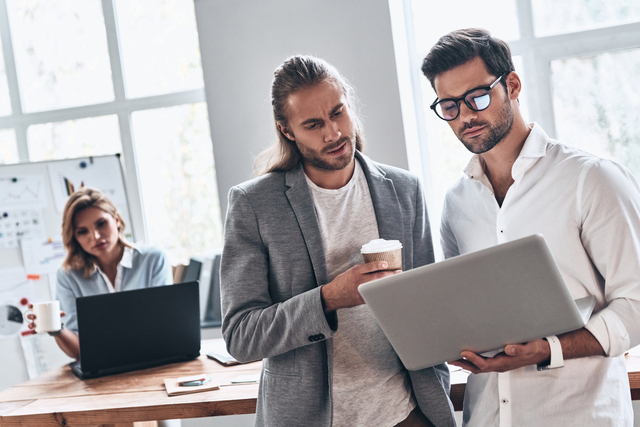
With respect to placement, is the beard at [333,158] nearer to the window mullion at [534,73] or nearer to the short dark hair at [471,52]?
the short dark hair at [471,52]

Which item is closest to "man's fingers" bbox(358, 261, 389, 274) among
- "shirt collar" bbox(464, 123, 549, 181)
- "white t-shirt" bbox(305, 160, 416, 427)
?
"white t-shirt" bbox(305, 160, 416, 427)

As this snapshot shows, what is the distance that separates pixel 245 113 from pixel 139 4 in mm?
1349

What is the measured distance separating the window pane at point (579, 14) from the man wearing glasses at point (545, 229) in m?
2.13

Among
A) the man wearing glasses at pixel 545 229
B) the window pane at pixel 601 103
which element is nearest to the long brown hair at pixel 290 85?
the man wearing glasses at pixel 545 229

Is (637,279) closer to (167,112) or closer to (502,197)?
(502,197)

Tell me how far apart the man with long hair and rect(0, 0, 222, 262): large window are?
7.98ft

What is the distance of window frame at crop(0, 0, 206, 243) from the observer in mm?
3967

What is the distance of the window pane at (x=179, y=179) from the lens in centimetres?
394

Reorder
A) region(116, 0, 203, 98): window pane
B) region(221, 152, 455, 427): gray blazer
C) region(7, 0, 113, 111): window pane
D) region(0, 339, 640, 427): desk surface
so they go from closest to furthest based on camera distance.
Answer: region(221, 152, 455, 427): gray blazer → region(0, 339, 640, 427): desk surface → region(116, 0, 203, 98): window pane → region(7, 0, 113, 111): window pane

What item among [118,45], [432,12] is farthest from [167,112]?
[432,12]

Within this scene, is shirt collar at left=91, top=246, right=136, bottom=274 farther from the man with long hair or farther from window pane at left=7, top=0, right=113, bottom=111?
window pane at left=7, top=0, right=113, bottom=111

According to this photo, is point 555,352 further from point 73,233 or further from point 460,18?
point 460,18

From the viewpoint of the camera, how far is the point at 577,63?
327 centimetres

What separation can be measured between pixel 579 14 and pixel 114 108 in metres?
3.09
